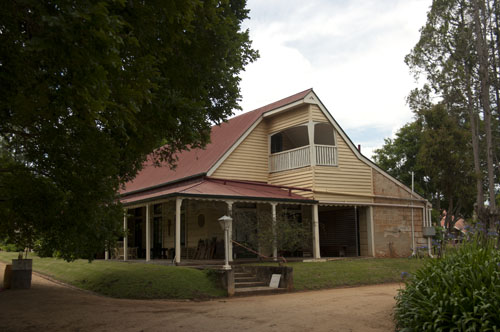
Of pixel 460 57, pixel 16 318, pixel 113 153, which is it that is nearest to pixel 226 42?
pixel 113 153

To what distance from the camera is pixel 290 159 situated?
72.3 feet

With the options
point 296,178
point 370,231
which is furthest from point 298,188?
point 370,231

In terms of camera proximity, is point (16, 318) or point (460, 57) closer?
point (16, 318)

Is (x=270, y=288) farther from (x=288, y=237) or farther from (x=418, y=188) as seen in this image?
(x=418, y=188)

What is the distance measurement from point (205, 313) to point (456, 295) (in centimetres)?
530

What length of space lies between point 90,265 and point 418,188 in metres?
28.5

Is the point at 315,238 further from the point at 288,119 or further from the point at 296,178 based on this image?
the point at 288,119

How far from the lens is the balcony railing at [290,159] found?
21.2 metres

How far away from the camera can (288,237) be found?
1562cm

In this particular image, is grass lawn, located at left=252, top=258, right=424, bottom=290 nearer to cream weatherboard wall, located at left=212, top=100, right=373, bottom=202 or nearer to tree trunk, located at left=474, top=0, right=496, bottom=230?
cream weatherboard wall, located at left=212, top=100, right=373, bottom=202

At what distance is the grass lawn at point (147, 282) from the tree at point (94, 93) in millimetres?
3171

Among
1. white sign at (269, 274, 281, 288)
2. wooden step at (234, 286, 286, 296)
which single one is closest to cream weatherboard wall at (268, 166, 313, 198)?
white sign at (269, 274, 281, 288)

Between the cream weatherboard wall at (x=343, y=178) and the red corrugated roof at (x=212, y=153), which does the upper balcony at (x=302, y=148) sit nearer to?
the cream weatherboard wall at (x=343, y=178)

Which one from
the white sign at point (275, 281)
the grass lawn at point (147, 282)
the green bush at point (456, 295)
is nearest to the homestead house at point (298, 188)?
the grass lawn at point (147, 282)
